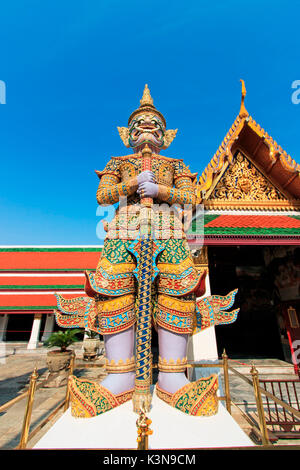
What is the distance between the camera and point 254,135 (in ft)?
17.2

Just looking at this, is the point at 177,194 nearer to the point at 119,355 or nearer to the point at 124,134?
the point at 124,134

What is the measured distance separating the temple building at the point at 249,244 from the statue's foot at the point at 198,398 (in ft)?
8.07

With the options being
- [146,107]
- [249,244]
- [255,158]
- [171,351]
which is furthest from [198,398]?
[255,158]

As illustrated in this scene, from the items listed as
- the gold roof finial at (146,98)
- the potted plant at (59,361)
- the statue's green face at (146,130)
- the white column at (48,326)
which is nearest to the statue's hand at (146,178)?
the statue's green face at (146,130)

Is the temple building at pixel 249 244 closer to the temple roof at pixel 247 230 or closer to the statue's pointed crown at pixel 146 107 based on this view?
the temple roof at pixel 247 230

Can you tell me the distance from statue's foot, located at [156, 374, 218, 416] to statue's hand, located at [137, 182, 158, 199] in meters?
1.85

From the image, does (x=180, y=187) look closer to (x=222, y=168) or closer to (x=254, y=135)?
(x=222, y=168)

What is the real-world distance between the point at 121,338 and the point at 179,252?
1.04 meters

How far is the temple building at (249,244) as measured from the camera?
4.31 metres

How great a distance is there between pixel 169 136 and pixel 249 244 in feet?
8.11

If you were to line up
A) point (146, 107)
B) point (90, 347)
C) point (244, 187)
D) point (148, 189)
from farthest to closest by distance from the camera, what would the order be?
point (90, 347) → point (244, 187) → point (146, 107) → point (148, 189)

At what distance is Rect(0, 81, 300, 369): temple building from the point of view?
4312 mm

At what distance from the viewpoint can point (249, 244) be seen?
13.8 ft
